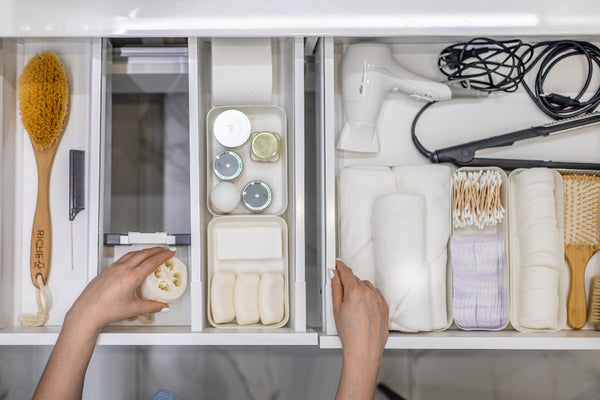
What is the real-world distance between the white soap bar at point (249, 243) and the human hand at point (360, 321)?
0.17m

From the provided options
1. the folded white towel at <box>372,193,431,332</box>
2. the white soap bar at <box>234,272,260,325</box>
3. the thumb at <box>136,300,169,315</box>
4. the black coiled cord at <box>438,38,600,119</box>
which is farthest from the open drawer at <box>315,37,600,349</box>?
the thumb at <box>136,300,169,315</box>

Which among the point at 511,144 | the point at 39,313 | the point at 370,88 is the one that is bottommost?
the point at 39,313

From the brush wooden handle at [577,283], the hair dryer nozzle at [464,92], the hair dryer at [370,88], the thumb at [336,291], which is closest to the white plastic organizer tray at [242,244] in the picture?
the thumb at [336,291]

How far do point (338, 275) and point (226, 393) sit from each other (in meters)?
0.50

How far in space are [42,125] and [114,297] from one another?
39 cm

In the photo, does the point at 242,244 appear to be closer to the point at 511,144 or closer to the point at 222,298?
the point at 222,298

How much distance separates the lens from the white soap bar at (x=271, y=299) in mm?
900

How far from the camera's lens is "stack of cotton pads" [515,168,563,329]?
0.88 meters

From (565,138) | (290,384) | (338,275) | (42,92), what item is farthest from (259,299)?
(565,138)

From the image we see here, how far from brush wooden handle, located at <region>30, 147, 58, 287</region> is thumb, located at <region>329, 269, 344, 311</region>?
23.7 inches

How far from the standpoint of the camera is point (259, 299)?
91 cm

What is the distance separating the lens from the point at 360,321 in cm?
81

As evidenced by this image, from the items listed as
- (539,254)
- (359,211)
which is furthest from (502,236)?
(359,211)

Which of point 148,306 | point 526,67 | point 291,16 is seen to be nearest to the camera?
point 291,16
